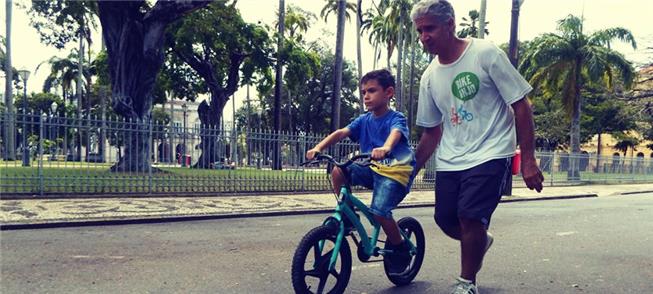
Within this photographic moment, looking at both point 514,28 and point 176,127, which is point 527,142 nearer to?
point 176,127

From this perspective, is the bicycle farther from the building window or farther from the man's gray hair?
the building window

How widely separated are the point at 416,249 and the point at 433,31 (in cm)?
176

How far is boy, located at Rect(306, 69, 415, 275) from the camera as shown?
337cm

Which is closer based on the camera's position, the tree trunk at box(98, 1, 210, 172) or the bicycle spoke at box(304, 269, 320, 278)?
the bicycle spoke at box(304, 269, 320, 278)

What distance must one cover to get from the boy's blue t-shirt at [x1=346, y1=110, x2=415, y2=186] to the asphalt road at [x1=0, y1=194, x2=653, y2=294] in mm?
986

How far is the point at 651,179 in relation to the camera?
30.8 m

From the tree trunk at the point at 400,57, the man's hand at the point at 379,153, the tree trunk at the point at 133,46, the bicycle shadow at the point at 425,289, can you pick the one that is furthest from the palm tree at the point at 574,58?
the man's hand at the point at 379,153

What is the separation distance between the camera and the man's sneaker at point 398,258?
12.1 ft

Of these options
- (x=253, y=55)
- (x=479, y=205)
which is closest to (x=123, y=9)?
(x=253, y=55)

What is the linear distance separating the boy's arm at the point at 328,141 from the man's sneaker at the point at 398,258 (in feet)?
2.72

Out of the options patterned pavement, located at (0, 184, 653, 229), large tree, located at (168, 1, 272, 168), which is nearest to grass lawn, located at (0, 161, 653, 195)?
patterned pavement, located at (0, 184, 653, 229)

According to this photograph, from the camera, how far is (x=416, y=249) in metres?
3.96

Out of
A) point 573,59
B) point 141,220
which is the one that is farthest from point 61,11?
point 573,59

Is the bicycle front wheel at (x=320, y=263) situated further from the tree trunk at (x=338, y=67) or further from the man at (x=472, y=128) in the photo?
the tree trunk at (x=338, y=67)
